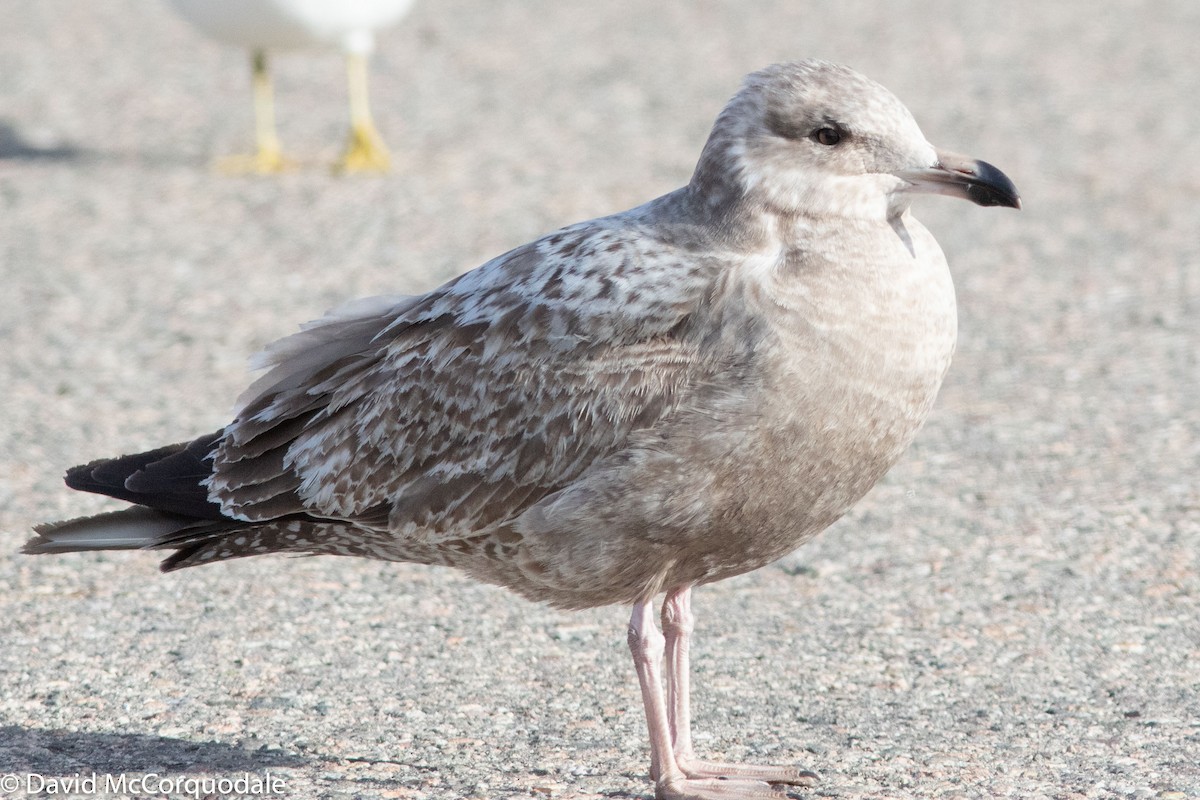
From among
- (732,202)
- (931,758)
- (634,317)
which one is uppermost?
(732,202)

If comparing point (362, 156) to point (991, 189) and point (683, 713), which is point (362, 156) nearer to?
point (683, 713)

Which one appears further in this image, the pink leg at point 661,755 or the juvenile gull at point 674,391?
the pink leg at point 661,755

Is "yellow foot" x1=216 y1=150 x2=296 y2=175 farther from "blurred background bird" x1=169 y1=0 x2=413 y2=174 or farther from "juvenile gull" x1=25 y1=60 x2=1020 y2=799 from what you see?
"juvenile gull" x1=25 y1=60 x2=1020 y2=799

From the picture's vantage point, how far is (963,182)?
166 inches

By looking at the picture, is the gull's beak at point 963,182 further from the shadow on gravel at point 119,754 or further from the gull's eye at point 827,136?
the shadow on gravel at point 119,754

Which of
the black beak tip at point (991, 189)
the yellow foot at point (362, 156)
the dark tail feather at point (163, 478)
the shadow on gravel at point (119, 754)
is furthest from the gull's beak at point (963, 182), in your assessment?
the yellow foot at point (362, 156)

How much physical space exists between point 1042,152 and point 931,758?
7.97 m

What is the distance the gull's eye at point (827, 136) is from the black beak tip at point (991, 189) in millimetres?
362

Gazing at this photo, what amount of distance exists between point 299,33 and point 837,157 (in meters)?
7.94

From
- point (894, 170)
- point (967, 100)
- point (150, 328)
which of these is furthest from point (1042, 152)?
point (894, 170)

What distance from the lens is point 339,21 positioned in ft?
37.4

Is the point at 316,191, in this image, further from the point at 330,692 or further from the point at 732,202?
the point at 732,202

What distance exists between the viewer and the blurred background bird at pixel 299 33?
11.3 metres

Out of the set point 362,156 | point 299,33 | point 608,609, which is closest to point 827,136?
point 608,609
